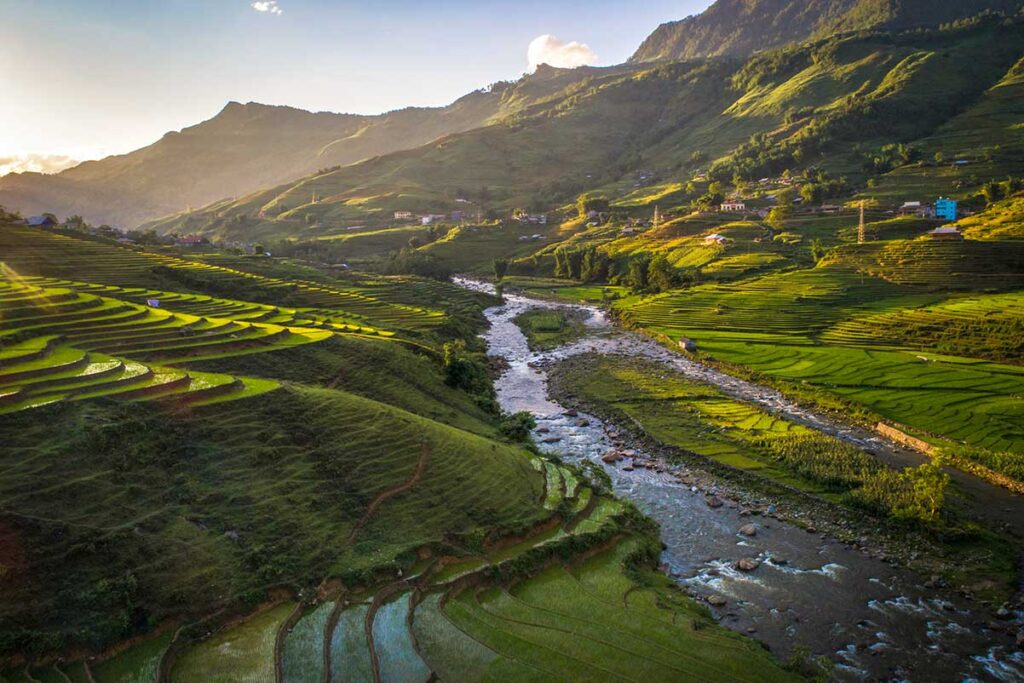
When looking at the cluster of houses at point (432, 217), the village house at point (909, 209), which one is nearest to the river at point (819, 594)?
the village house at point (909, 209)

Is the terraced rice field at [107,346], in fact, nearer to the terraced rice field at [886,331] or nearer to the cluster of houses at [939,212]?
the terraced rice field at [886,331]

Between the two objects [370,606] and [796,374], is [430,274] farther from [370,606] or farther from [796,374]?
[370,606]

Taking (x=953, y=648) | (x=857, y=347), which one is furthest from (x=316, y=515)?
(x=857, y=347)

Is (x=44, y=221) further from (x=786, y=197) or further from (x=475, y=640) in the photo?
(x=786, y=197)

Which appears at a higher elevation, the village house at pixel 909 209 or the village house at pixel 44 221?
the village house at pixel 44 221

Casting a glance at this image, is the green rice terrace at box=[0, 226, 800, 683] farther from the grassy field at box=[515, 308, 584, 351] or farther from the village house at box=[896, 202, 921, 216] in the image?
the village house at box=[896, 202, 921, 216]

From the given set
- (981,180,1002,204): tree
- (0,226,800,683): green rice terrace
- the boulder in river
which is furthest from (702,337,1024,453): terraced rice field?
(981,180,1002,204): tree
